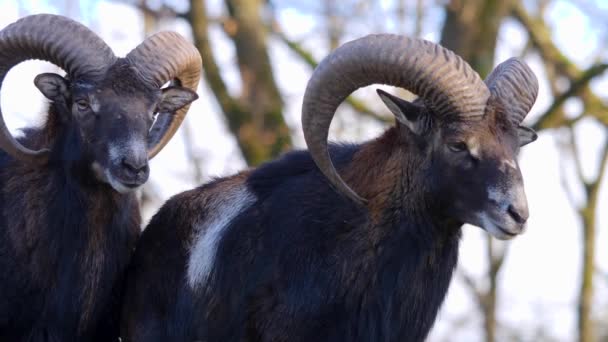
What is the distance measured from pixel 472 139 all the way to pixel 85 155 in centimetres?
382

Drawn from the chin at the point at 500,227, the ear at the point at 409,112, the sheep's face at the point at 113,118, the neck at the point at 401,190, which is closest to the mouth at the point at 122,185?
the sheep's face at the point at 113,118

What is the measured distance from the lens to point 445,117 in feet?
35.4

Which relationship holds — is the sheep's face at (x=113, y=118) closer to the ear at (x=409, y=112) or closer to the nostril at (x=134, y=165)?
the nostril at (x=134, y=165)

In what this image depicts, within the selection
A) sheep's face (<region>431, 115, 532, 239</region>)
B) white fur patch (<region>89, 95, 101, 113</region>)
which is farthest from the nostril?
sheep's face (<region>431, 115, 532, 239</region>)

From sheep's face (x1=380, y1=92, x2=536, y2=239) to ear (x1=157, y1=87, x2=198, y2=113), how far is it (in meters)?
2.44

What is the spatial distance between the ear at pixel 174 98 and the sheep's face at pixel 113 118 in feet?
0.32

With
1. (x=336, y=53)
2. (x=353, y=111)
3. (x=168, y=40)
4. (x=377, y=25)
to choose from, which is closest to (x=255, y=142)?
(x=353, y=111)

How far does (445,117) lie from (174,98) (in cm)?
310

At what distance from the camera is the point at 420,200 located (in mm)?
10961

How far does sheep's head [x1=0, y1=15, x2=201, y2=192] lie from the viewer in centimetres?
1122

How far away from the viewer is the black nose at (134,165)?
1087 centimetres

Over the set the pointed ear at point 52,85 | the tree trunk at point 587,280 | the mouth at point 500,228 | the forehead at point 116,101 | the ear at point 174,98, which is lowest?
the tree trunk at point 587,280

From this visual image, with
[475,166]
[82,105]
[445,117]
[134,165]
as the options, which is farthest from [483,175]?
[82,105]

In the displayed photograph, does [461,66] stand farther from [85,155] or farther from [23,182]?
[23,182]
